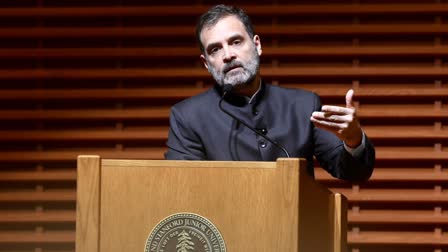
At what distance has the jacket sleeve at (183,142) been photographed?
282cm

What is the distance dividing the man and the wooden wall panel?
4.80 ft

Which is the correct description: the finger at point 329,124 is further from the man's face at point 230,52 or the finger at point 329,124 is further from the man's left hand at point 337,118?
the man's face at point 230,52

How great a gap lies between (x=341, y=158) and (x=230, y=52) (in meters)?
0.49

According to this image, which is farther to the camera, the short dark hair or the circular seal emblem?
the short dark hair

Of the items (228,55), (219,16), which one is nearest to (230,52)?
(228,55)

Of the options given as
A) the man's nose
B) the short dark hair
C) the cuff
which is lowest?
the cuff

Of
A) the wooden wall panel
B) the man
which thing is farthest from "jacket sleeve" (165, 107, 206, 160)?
the wooden wall panel

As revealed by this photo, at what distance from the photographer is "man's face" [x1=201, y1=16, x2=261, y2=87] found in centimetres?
282

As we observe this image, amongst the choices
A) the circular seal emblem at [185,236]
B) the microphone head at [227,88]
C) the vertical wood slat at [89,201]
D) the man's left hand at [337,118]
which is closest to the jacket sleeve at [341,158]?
the man's left hand at [337,118]

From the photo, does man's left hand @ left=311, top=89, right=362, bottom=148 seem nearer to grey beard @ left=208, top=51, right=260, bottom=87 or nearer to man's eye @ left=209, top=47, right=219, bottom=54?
grey beard @ left=208, top=51, right=260, bottom=87

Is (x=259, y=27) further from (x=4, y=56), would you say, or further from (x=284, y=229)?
(x=284, y=229)

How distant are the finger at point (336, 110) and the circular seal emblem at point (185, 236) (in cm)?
45

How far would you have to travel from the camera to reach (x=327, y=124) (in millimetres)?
2275

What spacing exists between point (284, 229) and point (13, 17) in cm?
303
